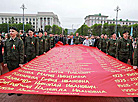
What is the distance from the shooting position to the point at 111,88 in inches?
112

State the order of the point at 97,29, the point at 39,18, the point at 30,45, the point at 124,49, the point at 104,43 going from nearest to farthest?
the point at 124,49, the point at 30,45, the point at 104,43, the point at 97,29, the point at 39,18

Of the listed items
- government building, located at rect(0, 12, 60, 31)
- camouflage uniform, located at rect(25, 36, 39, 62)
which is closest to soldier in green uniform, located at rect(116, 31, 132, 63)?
camouflage uniform, located at rect(25, 36, 39, 62)

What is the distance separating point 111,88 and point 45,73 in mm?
1599

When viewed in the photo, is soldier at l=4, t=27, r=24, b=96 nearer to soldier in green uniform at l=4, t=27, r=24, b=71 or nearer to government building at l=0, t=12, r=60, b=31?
soldier in green uniform at l=4, t=27, r=24, b=71

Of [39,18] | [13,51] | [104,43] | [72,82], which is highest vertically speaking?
[39,18]

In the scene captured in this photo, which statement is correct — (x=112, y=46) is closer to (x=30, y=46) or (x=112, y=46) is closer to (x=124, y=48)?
(x=124, y=48)

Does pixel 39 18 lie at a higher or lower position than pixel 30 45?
higher

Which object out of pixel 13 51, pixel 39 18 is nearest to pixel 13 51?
pixel 13 51

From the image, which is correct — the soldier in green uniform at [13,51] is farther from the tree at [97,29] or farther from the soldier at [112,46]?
the tree at [97,29]

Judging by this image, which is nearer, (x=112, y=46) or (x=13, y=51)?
(x=13, y=51)

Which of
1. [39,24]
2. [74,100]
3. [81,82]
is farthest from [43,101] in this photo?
[39,24]

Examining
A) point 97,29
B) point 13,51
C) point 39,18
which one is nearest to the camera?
point 13,51

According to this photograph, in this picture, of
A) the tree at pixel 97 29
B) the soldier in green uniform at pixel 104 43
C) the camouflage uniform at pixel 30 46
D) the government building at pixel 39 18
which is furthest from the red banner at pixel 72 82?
the government building at pixel 39 18

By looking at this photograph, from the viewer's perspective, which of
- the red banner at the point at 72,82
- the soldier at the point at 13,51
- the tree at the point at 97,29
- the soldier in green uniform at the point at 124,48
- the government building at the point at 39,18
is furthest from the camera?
the government building at the point at 39,18
